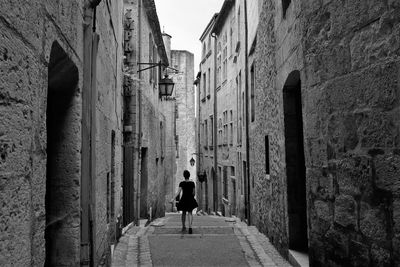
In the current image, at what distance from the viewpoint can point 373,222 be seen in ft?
11.3

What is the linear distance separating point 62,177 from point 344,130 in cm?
236

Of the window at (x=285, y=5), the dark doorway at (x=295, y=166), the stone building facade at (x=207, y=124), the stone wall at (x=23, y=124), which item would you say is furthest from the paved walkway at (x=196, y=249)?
the stone building facade at (x=207, y=124)

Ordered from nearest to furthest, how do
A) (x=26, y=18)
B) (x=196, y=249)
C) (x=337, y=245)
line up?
(x=26, y=18) → (x=337, y=245) → (x=196, y=249)

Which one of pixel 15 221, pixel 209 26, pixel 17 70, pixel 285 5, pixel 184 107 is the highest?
pixel 209 26

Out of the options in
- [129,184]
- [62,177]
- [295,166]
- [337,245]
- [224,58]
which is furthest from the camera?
[224,58]

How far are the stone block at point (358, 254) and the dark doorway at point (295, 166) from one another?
2.27 metres

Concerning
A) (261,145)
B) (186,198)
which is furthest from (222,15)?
(186,198)

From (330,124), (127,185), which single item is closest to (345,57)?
(330,124)

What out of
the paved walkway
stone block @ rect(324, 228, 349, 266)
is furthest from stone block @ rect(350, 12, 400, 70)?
the paved walkway

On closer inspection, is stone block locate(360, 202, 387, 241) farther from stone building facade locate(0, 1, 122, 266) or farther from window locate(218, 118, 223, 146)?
window locate(218, 118, 223, 146)

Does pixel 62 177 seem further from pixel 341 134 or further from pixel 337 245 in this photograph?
pixel 337 245

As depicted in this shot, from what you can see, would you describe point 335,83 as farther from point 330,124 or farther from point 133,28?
point 133,28

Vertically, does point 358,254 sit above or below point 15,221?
below

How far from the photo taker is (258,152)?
9500 mm
